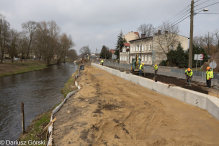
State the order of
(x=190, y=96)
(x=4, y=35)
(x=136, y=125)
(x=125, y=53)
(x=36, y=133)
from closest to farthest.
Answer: (x=136, y=125), (x=36, y=133), (x=190, y=96), (x=4, y=35), (x=125, y=53)

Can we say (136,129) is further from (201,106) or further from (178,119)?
(201,106)

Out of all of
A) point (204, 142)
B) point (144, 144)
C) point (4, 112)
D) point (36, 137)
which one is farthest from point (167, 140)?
point (4, 112)

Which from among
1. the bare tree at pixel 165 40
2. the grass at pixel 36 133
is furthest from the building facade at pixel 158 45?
the grass at pixel 36 133

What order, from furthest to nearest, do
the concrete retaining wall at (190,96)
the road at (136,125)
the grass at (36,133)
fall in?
the grass at (36,133), the concrete retaining wall at (190,96), the road at (136,125)

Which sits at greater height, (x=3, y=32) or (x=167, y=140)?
(x=3, y=32)

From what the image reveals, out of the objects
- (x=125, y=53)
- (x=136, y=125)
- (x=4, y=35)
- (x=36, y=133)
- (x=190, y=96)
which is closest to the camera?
(x=136, y=125)

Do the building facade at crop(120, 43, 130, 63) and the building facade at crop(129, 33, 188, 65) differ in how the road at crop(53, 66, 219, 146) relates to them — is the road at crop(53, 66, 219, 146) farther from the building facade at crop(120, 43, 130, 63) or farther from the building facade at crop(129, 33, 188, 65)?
Answer: the building facade at crop(120, 43, 130, 63)

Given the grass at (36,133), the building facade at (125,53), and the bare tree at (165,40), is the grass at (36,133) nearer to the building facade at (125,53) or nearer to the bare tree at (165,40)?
the bare tree at (165,40)

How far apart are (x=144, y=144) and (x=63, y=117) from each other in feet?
12.2

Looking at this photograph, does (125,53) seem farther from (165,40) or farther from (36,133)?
(36,133)

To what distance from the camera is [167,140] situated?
14.5 ft

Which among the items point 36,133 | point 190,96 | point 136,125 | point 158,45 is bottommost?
point 36,133

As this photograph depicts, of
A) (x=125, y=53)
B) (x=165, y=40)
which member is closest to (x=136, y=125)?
(x=165, y=40)

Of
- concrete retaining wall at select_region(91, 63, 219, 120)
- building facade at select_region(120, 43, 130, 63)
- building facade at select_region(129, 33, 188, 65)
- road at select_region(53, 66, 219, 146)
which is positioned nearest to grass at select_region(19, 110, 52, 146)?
road at select_region(53, 66, 219, 146)
